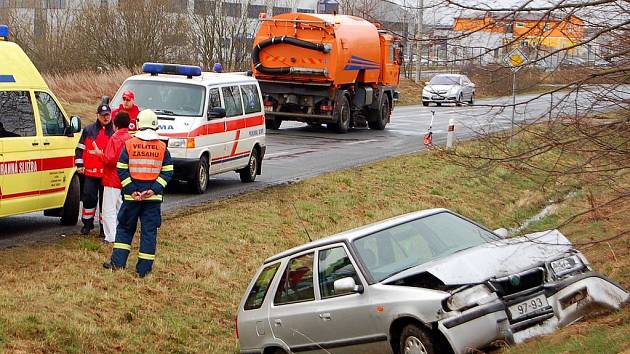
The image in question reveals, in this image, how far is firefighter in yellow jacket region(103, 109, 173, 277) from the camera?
11.6 meters

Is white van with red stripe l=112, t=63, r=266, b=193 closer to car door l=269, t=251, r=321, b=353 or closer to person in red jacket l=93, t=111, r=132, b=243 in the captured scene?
person in red jacket l=93, t=111, r=132, b=243

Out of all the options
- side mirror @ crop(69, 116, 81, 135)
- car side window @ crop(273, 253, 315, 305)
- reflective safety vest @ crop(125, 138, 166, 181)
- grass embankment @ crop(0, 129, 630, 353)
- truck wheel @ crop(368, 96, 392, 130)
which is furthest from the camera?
truck wheel @ crop(368, 96, 392, 130)

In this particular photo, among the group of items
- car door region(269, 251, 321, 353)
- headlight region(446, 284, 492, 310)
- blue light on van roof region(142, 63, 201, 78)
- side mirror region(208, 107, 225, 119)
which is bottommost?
car door region(269, 251, 321, 353)

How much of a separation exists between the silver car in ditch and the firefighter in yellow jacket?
7.30 ft

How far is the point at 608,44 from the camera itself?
920 cm

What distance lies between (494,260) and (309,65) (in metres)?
22.1

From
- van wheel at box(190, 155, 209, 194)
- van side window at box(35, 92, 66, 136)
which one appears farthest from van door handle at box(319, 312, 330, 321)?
van wheel at box(190, 155, 209, 194)

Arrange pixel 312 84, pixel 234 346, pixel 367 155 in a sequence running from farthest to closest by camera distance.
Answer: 1. pixel 312 84
2. pixel 367 155
3. pixel 234 346

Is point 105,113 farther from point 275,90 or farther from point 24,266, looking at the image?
point 275,90

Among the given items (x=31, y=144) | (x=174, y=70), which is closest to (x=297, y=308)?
(x=31, y=144)

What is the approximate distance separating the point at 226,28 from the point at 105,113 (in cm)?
3022

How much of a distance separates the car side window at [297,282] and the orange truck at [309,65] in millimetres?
20574

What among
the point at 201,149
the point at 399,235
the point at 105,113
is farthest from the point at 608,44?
the point at 201,149

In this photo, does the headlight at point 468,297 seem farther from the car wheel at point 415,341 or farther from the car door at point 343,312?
the car door at point 343,312
